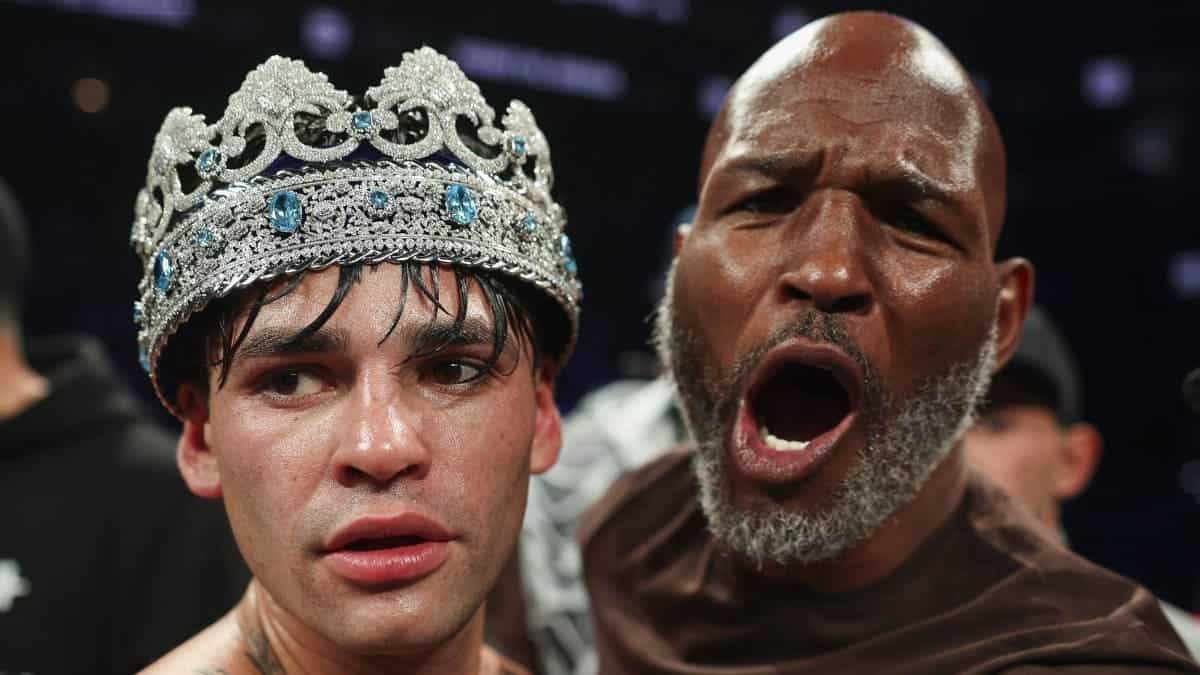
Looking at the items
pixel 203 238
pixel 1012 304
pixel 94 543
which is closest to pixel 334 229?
pixel 203 238

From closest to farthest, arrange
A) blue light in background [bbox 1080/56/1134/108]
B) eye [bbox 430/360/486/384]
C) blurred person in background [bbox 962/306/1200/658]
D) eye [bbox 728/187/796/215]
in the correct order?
eye [bbox 430/360/486/384], eye [bbox 728/187/796/215], blurred person in background [bbox 962/306/1200/658], blue light in background [bbox 1080/56/1134/108]

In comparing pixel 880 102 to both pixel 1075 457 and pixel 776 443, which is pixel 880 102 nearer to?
pixel 776 443

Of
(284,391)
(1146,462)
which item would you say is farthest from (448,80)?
(1146,462)

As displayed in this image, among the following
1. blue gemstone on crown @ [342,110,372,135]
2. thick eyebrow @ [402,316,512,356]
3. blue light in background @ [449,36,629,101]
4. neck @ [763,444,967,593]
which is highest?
blue light in background @ [449,36,629,101]

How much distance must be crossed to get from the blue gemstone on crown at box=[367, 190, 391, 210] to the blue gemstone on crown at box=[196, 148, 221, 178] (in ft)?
0.59

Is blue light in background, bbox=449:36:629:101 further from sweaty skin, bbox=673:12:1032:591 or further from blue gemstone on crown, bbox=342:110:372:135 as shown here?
blue gemstone on crown, bbox=342:110:372:135

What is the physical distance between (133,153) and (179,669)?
456 centimetres

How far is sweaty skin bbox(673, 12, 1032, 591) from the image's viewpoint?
5.34 ft

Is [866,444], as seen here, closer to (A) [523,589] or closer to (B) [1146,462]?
(A) [523,589]

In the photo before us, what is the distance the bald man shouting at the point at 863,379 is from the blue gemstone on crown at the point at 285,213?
624mm

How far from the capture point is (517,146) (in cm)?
148

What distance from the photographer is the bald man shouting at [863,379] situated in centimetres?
160

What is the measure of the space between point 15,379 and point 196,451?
148cm

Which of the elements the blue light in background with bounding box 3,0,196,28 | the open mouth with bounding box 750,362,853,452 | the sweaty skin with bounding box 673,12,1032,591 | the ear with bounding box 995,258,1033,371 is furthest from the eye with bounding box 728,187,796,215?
the blue light in background with bounding box 3,0,196,28
